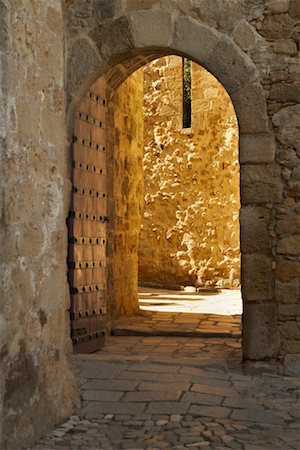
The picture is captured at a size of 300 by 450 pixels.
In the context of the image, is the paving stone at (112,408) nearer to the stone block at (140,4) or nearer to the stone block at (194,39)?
the stone block at (194,39)

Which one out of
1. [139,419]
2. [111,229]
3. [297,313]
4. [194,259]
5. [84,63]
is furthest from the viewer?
[194,259]

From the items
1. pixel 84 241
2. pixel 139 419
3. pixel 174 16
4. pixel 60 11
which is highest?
pixel 174 16

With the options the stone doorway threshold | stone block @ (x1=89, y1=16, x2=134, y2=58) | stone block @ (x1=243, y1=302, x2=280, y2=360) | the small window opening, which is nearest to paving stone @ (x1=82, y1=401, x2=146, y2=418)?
stone block @ (x1=243, y1=302, x2=280, y2=360)

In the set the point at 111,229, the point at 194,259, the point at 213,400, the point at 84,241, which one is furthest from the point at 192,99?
the point at 213,400

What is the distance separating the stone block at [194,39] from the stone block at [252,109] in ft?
1.29

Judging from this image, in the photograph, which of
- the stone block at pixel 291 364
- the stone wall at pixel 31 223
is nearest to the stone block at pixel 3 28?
the stone wall at pixel 31 223

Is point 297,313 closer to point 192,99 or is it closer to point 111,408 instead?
point 111,408

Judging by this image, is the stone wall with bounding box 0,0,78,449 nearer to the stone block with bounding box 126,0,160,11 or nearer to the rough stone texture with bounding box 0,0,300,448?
the rough stone texture with bounding box 0,0,300,448

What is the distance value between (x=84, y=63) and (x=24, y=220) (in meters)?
2.20

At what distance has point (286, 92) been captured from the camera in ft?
15.3

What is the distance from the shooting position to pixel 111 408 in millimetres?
3766

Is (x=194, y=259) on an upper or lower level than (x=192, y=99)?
lower

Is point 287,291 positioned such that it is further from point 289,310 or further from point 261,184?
point 261,184

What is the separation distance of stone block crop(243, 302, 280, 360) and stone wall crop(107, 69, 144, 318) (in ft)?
7.86
